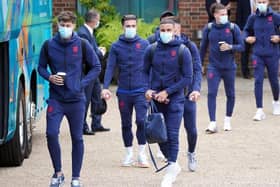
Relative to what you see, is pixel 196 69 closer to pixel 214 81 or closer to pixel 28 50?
pixel 28 50

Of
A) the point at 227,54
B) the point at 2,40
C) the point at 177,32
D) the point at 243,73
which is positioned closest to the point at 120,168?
the point at 177,32

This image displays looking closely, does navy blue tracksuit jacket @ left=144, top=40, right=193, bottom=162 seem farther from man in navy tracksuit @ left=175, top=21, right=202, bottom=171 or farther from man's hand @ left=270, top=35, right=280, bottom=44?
man's hand @ left=270, top=35, right=280, bottom=44

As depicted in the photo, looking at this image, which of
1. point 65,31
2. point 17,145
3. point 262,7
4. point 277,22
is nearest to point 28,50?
point 17,145

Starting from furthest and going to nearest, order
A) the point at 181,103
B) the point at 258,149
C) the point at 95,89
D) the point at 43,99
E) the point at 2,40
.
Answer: the point at 95,89 → the point at 43,99 → the point at 258,149 → the point at 181,103 → the point at 2,40

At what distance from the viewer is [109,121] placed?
14266 mm

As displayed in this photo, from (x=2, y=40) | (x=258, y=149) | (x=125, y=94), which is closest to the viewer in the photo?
(x=2, y=40)

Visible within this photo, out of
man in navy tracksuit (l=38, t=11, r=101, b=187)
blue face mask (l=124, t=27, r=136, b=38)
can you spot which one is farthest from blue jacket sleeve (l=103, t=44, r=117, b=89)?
man in navy tracksuit (l=38, t=11, r=101, b=187)

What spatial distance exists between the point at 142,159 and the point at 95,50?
2396mm

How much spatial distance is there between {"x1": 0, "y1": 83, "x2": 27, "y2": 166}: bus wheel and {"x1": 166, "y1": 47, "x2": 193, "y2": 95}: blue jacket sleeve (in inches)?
70.8

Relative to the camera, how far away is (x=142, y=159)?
10523mm

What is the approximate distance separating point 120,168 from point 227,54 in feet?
10.8

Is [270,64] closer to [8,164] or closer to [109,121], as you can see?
[109,121]

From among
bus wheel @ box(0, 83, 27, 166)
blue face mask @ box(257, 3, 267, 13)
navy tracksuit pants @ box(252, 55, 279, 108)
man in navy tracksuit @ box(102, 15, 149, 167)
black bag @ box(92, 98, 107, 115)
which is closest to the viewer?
bus wheel @ box(0, 83, 27, 166)

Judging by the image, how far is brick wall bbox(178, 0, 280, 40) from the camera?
19.3 meters
